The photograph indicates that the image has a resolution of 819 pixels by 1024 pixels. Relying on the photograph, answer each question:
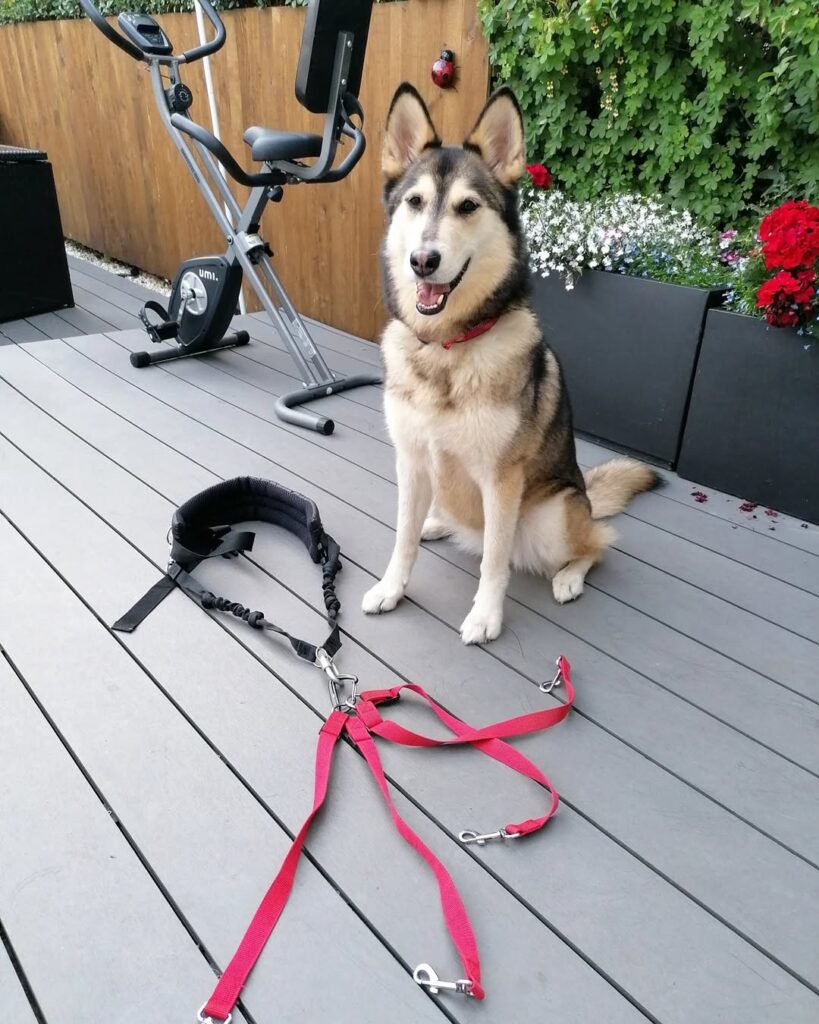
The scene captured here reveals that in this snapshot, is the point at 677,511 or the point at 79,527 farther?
the point at 677,511

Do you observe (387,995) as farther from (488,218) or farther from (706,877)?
(488,218)

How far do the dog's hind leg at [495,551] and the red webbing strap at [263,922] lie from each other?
1.88 ft

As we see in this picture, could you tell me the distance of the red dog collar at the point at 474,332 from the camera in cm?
177

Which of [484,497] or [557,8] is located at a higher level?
[557,8]

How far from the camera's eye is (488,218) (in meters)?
1.71

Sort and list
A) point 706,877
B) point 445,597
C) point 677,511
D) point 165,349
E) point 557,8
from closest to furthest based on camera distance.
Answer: point 706,877 → point 445,597 → point 677,511 → point 557,8 → point 165,349

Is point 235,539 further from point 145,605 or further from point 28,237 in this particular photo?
point 28,237

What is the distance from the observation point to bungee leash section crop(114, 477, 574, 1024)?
1142 mm

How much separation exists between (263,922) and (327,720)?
46 centimetres

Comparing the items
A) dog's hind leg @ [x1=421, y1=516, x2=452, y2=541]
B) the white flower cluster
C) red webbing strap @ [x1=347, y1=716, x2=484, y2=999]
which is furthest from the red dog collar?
the white flower cluster

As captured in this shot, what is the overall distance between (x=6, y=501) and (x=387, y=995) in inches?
81.0

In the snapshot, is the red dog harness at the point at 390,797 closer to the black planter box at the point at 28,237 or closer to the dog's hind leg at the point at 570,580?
the dog's hind leg at the point at 570,580

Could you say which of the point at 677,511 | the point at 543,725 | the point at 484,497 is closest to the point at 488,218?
the point at 484,497

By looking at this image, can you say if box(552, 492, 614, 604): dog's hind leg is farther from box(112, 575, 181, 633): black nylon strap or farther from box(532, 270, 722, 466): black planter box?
box(112, 575, 181, 633): black nylon strap
